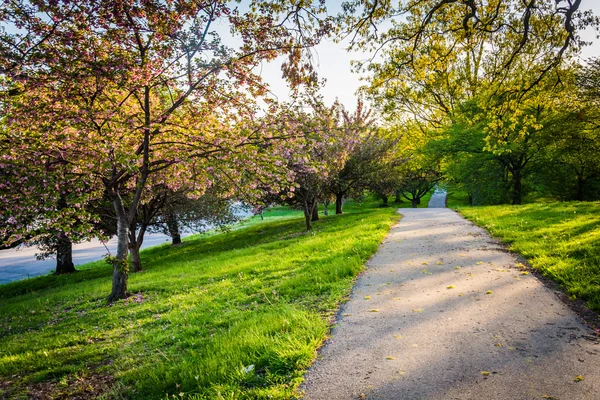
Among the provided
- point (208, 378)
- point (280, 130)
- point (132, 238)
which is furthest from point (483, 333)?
point (132, 238)

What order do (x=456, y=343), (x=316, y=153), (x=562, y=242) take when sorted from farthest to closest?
(x=316, y=153), (x=562, y=242), (x=456, y=343)

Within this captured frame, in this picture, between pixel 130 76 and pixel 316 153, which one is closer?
pixel 130 76

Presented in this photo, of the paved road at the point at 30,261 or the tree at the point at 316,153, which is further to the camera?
the paved road at the point at 30,261

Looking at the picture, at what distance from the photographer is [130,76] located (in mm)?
7047

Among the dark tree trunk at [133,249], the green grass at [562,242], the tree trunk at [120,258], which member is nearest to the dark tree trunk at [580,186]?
the green grass at [562,242]

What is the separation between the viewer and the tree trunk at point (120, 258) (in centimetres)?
950

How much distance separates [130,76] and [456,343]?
7665mm

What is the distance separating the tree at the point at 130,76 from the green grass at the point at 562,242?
628 centimetres

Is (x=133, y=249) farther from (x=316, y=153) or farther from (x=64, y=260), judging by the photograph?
(x=316, y=153)

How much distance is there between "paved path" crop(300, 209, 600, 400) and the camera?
334cm

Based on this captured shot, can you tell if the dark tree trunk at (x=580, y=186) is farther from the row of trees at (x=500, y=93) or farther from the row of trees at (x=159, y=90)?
the row of trees at (x=159, y=90)

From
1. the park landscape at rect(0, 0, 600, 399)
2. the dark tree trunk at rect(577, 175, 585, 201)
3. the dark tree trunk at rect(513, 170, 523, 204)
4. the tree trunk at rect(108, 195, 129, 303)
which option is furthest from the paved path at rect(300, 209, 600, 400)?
the dark tree trunk at rect(577, 175, 585, 201)

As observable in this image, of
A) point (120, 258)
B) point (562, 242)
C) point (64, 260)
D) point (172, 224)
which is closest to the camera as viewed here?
point (562, 242)

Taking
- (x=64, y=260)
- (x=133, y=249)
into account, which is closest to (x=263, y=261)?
(x=133, y=249)
